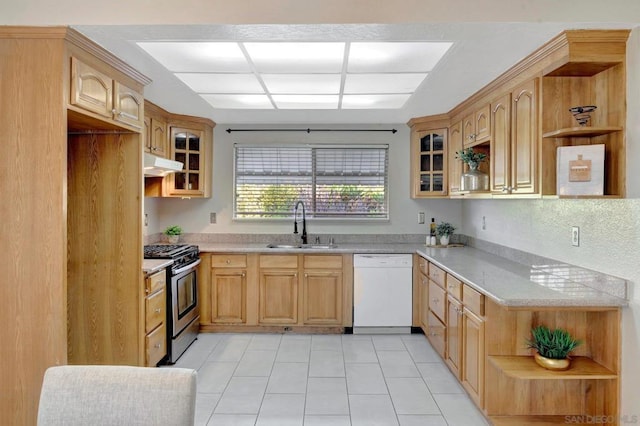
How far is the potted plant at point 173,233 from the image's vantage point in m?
4.44

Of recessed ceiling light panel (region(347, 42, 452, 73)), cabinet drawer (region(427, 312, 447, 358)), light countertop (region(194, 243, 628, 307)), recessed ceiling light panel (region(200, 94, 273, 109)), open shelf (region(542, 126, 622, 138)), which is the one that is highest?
recessed ceiling light panel (region(200, 94, 273, 109))

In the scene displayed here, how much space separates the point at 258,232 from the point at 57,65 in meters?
2.96

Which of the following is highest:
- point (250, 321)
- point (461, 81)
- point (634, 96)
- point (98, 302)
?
point (461, 81)

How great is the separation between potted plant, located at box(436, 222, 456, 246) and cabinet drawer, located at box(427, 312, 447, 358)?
962 millimetres

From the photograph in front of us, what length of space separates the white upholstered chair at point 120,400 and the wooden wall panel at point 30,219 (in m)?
1.01

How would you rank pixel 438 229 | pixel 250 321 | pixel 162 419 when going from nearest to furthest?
1. pixel 162 419
2. pixel 250 321
3. pixel 438 229

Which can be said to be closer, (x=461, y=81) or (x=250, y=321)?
(x=461, y=81)

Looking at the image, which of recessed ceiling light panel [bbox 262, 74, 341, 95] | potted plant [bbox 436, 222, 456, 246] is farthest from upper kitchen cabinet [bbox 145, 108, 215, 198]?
potted plant [bbox 436, 222, 456, 246]

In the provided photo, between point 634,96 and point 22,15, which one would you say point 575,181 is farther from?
point 22,15

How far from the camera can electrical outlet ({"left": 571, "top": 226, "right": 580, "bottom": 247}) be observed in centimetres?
253

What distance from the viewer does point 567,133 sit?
2.22 meters

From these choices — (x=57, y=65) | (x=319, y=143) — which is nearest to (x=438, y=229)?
(x=319, y=143)

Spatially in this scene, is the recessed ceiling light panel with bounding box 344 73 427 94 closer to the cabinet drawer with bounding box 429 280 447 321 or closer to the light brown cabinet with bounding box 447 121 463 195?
the light brown cabinet with bounding box 447 121 463 195

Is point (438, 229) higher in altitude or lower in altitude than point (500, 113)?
lower
